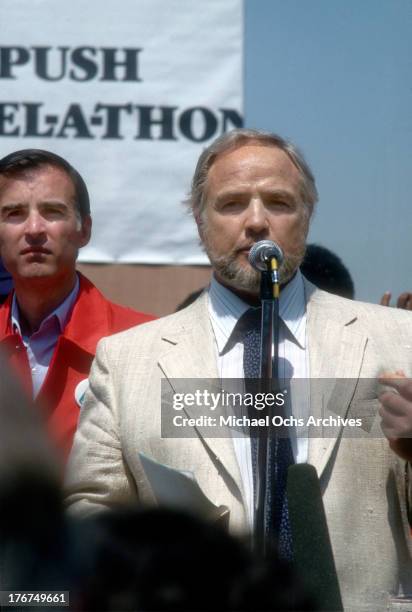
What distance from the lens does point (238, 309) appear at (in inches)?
89.0

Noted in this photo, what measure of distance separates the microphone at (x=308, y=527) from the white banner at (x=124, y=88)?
4.96 feet

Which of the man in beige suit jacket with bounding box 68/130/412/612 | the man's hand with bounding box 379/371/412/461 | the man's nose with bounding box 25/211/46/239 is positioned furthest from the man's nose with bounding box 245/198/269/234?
the man's nose with bounding box 25/211/46/239

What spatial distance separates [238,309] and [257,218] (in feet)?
0.68

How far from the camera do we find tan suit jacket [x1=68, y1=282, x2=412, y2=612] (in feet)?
6.39

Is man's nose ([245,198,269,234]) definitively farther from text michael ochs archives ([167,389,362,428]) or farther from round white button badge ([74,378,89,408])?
round white button badge ([74,378,89,408])

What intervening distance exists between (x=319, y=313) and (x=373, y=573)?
57 centimetres

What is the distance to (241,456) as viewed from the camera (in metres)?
2.00

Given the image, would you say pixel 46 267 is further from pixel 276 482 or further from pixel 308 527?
pixel 308 527

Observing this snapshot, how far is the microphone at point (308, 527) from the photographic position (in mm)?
1542

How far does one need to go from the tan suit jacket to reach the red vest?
24 cm

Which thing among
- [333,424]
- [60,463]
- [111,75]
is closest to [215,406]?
[333,424]

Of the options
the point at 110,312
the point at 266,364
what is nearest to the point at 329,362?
the point at 266,364

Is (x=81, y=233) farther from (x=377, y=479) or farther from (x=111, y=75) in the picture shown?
(x=377, y=479)

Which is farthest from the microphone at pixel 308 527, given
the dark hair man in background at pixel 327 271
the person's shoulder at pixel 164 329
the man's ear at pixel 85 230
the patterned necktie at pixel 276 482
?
the man's ear at pixel 85 230
